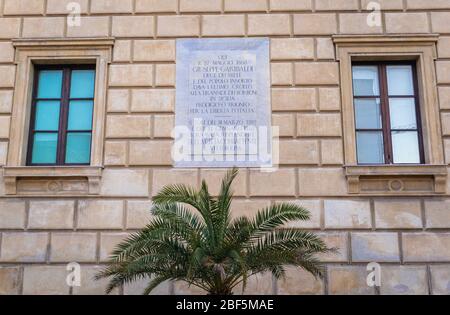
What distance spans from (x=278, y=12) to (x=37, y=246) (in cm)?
788

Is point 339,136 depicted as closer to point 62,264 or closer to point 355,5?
point 355,5

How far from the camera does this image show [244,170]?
43.7 ft

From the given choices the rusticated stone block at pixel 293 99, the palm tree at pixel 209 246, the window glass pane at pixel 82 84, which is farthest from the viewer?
the window glass pane at pixel 82 84

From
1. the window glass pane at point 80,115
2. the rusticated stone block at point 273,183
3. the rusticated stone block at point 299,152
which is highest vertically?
the window glass pane at point 80,115

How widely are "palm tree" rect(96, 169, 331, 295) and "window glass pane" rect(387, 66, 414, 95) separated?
5086 millimetres

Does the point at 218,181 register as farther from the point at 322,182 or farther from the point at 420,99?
the point at 420,99

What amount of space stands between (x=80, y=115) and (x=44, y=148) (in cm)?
115

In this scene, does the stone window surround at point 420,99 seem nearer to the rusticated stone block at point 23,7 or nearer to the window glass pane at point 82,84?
the window glass pane at point 82,84

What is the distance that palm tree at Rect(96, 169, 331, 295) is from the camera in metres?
9.88

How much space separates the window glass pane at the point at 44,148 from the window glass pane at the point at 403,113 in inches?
316

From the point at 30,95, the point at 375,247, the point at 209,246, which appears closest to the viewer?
the point at 209,246

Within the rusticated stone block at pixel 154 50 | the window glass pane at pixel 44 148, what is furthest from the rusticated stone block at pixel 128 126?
the rusticated stone block at pixel 154 50

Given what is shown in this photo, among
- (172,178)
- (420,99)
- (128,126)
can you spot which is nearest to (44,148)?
(128,126)

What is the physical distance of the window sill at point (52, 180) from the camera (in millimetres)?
13242
